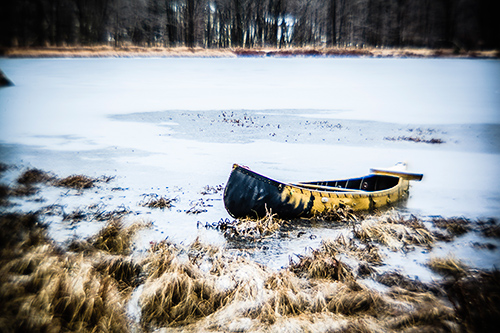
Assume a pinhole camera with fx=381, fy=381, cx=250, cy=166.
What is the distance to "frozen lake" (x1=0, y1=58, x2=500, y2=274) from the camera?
319 inches

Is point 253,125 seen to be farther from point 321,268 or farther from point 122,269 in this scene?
point 122,269

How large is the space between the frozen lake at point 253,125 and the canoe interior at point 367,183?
57cm

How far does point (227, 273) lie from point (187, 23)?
1343 centimetres

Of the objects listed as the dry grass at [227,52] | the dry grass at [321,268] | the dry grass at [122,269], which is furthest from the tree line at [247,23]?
the dry grass at [321,268]

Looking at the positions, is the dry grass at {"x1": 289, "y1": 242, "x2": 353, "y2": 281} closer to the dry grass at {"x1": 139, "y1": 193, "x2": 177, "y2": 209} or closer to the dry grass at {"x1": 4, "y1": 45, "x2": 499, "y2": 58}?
the dry grass at {"x1": 139, "y1": 193, "x2": 177, "y2": 209}

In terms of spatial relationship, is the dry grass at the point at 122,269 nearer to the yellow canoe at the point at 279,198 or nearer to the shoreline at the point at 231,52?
the yellow canoe at the point at 279,198

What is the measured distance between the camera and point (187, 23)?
1538 centimetres

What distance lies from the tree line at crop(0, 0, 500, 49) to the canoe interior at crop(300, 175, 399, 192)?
2.78 metres

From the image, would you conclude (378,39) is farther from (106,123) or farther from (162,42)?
(106,123)

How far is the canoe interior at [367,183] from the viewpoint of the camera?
23.6 ft

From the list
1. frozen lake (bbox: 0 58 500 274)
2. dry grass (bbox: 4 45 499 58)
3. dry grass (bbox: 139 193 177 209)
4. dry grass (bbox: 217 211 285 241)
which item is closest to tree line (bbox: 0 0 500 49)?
dry grass (bbox: 4 45 499 58)

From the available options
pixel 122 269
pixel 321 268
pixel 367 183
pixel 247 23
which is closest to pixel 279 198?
pixel 321 268

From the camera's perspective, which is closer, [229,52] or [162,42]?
[162,42]

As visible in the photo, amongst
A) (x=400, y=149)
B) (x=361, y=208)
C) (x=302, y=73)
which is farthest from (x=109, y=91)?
(x=361, y=208)
